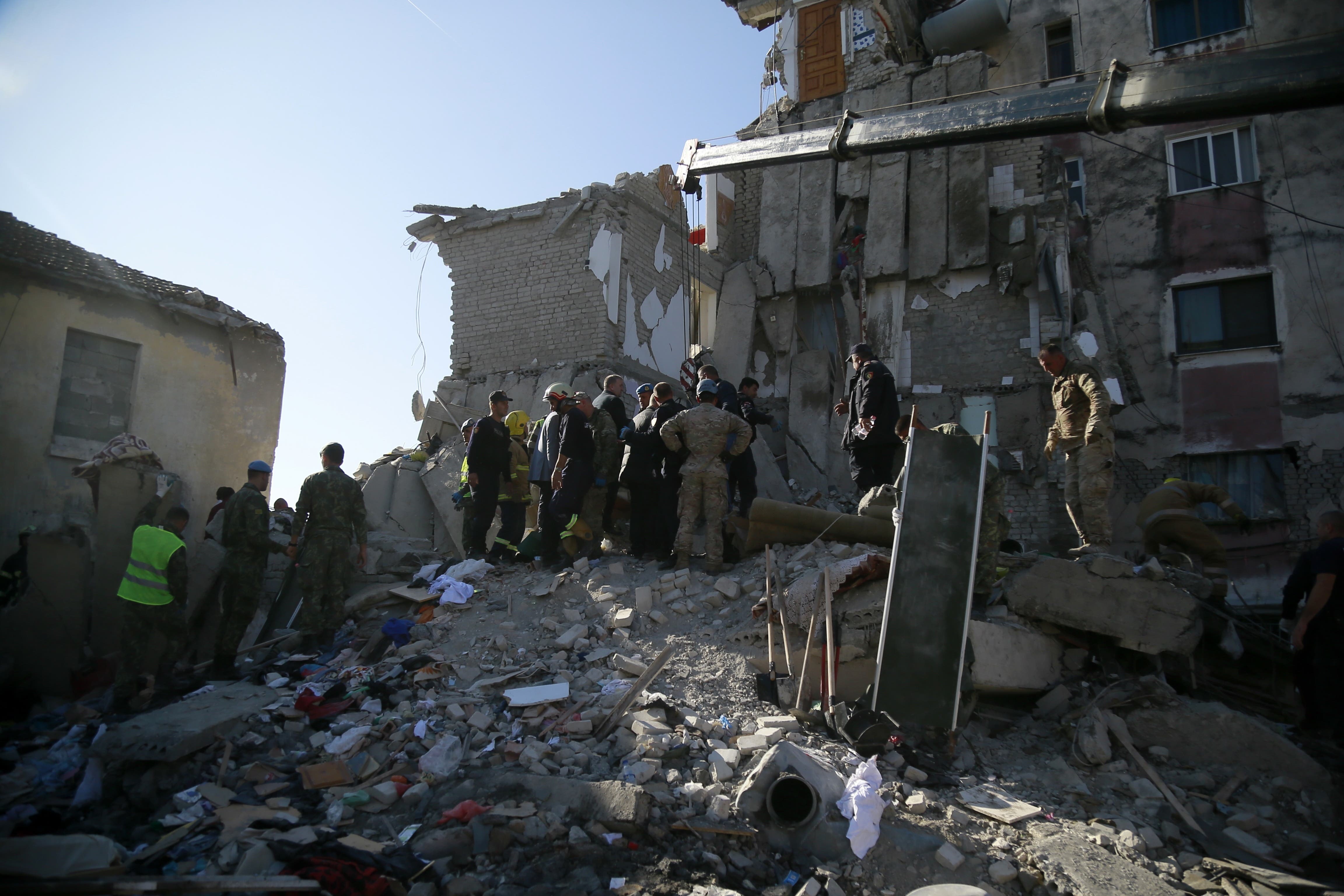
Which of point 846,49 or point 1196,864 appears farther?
point 846,49

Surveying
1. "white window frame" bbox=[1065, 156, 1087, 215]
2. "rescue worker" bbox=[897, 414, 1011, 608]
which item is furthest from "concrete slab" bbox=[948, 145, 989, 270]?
"rescue worker" bbox=[897, 414, 1011, 608]

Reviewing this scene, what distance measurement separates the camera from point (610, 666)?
609 centimetres

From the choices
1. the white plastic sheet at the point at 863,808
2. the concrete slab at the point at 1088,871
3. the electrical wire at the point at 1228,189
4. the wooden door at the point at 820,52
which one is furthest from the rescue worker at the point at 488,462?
the electrical wire at the point at 1228,189

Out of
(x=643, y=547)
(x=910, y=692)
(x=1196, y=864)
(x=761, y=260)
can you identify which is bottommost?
(x=1196, y=864)

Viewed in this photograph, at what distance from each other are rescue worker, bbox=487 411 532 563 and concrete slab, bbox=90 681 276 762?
2.63 metres

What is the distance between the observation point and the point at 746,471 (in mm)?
7828

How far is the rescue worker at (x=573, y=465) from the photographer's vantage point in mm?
7539

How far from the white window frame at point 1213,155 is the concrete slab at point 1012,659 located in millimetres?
10736

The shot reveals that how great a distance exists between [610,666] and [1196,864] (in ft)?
12.1

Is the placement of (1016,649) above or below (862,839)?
above

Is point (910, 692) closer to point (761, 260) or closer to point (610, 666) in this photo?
point (610, 666)

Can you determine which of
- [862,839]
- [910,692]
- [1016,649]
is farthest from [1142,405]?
[862,839]

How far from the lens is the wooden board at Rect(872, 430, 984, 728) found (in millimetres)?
5324

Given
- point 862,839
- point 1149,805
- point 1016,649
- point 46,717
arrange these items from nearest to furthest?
point 862,839
point 1149,805
point 1016,649
point 46,717
